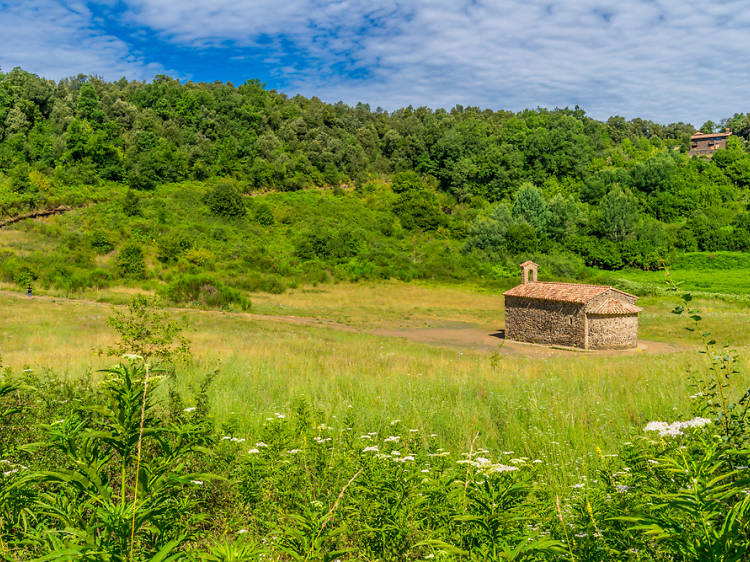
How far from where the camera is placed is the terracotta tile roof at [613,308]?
24.4m

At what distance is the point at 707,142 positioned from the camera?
334 feet

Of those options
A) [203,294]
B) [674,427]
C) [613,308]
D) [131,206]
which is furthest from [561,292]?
[131,206]

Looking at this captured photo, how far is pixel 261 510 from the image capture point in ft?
11.8

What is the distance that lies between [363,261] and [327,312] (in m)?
20.8

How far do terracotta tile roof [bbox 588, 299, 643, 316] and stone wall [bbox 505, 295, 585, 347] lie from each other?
69 cm

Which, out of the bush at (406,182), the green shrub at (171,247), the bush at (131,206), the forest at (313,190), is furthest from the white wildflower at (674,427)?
the bush at (406,182)

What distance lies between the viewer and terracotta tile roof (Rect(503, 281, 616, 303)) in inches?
978

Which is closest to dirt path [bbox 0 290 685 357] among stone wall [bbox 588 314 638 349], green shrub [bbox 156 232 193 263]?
stone wall [bbox 588 314 638 349]

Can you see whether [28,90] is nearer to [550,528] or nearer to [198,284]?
[198,284]

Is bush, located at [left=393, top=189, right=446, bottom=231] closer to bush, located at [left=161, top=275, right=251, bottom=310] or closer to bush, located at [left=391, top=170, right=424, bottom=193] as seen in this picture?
bush, located at [left=391, top=170, right=424, bottom=193]

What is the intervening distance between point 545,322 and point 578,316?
195cm

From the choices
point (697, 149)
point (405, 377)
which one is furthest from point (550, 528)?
point (697, 149)

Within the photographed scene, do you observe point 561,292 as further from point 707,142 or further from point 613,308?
point 707,142

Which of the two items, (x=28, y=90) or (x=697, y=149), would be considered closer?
(x=28, y=90)
